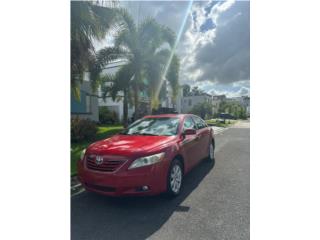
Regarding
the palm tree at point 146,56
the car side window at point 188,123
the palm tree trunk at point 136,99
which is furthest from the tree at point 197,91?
the palm tree trunk at point 136,99

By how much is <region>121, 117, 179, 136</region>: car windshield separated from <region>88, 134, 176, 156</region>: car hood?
0.24 m

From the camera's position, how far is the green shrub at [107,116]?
807 centimetres

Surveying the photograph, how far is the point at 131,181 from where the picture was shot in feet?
8.90

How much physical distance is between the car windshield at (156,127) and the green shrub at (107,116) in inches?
159

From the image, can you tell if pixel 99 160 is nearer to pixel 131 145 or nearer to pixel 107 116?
pixel 131 145

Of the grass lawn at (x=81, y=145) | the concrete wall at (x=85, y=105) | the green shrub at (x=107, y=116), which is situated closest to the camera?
the grass lawn at (x=81, y=145)

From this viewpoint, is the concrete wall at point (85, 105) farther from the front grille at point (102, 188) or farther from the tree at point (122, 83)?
the front grille at point (102, 188)

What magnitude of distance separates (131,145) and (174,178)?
0.85m

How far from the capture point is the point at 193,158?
3.97 meters

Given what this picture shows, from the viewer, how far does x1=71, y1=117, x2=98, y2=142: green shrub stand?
656 cm

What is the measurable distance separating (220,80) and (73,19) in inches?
151
